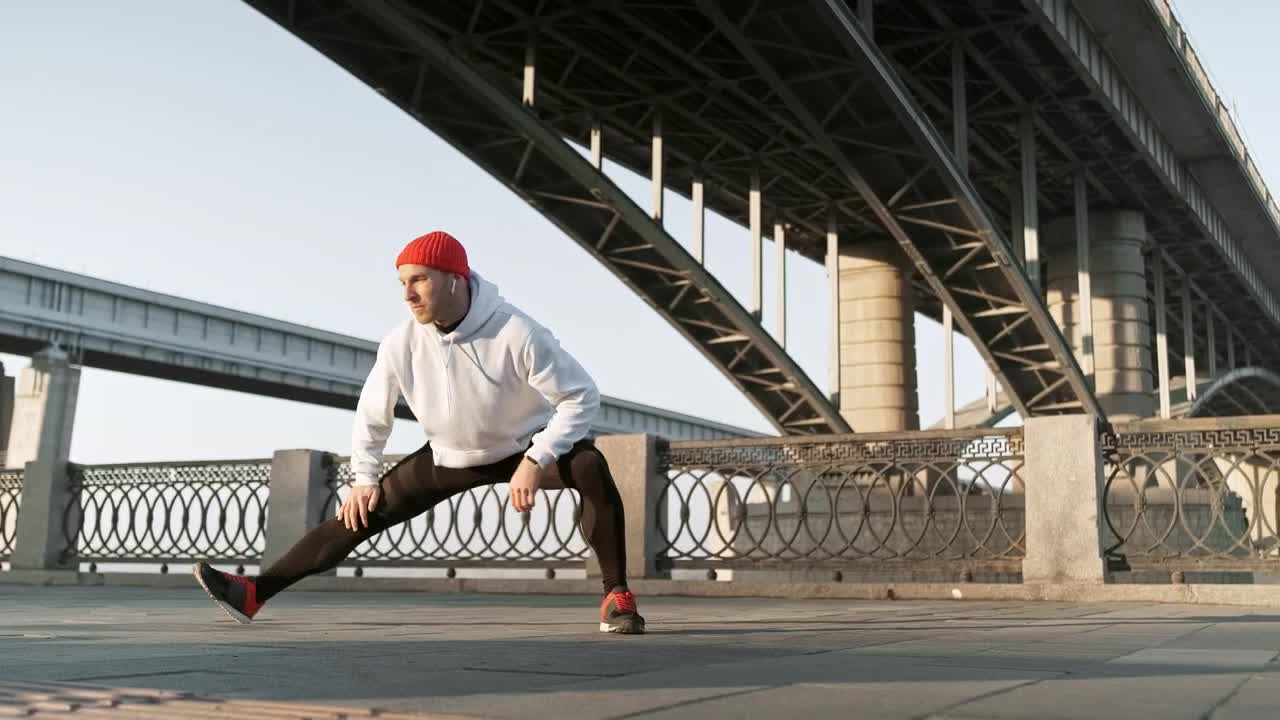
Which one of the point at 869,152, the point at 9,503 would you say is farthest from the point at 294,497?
the point at 869,152

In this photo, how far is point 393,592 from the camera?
11406 mm

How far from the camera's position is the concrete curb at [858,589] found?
860 centimetres

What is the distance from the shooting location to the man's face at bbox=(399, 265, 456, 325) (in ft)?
13.6

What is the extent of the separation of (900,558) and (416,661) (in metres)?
7.76

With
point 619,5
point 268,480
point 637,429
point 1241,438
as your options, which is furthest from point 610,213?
point 637,429

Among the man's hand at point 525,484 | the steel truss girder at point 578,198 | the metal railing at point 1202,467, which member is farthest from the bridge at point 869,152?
the man's hand at point 525,484

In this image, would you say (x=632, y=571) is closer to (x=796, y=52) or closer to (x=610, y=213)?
(x=796, y=52)

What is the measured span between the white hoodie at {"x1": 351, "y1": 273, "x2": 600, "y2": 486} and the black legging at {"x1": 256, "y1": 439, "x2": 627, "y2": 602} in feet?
0.21

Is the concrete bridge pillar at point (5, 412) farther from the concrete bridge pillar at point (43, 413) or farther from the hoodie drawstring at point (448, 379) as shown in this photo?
the hoodie drawstring at point (448, 379)

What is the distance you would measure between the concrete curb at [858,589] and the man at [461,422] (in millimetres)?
5625

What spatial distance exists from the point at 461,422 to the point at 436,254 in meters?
0.60

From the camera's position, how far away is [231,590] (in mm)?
4398

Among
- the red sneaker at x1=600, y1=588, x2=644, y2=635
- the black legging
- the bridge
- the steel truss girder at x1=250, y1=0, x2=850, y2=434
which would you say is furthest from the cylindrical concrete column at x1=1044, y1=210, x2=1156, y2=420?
the black legging

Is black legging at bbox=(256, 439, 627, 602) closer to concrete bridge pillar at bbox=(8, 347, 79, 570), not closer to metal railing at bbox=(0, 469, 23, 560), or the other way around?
metal railing at bbox=(0, 469, 23, 560)
